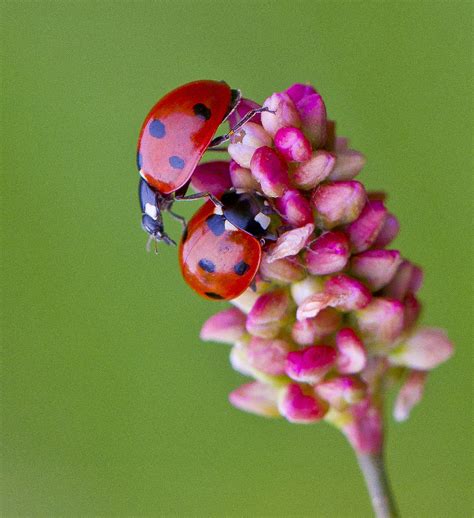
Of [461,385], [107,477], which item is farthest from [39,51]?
[461,385]

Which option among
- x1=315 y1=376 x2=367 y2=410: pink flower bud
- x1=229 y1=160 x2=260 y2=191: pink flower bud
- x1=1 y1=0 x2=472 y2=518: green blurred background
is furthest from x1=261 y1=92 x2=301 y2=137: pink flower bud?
x1=1 y1=0 x2=472 y2=518: green blurred background

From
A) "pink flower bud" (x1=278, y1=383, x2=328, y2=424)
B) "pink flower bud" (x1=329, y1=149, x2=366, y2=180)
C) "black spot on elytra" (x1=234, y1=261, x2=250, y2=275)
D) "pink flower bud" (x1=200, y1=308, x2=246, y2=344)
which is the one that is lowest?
"pink flower bud" (x1=278, y1=383, x2=328, y2=424)

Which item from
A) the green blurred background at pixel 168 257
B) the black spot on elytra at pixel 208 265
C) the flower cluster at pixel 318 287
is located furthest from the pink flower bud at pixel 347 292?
the green blurred background at pixel 168 257

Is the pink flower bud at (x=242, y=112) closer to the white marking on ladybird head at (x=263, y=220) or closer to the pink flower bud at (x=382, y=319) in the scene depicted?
the white marking on ladybird head at (x=263, y=220)

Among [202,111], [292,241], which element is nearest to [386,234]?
[292,241]

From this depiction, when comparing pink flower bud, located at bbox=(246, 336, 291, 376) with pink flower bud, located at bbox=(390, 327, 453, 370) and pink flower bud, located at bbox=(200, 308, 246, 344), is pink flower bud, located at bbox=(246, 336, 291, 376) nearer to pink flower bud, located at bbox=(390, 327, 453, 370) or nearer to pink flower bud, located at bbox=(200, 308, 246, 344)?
pink flower bud, located at bbox=(200, 308, 246, 344)

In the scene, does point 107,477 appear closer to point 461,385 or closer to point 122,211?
point 122,211
